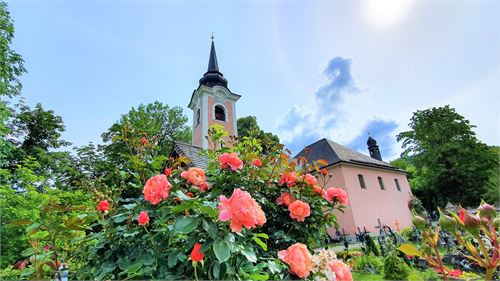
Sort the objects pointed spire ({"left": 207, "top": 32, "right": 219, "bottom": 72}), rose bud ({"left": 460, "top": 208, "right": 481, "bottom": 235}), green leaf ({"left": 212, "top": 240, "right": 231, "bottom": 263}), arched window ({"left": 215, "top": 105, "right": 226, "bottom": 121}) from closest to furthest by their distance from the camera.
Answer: rose bud ({"left": 460, "top": 208, "right": 481, "bottom": 235}) → green leaf ({"left": 212, "top": 240, "right": 231, "bottom": 263}) → arched window ({"left": 215, "top": 105, "right": 226, "bottom": 121}) → pointed spire ({"left": 207, "top": 32, "right": 219, "bottom": 72})

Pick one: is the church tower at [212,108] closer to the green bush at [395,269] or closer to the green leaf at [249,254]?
the green bush at [395,269]

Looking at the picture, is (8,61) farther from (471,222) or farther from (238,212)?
(471,222)

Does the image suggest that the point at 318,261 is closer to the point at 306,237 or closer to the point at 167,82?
the point at 306,237

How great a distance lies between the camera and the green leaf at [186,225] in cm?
103

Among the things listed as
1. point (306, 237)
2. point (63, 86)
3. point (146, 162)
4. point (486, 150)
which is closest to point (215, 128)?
point (146, 162)

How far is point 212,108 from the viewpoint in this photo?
17.1 meters

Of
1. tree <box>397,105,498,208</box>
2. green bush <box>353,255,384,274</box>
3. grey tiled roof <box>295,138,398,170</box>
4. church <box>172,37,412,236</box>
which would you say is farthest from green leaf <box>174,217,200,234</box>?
tree <box>397,105,498,208</box>

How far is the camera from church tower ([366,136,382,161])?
26.2 m

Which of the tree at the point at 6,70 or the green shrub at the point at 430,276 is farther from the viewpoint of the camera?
the tree at the point at 6,70

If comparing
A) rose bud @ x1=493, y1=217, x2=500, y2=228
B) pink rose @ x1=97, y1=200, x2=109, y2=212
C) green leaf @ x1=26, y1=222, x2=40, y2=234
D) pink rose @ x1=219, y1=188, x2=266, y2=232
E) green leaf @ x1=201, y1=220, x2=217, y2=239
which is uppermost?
pink rose @ x1=97, y1=200, x2=109, y2=212

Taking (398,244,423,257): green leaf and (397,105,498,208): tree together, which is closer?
(398,244,423,257): green leaf

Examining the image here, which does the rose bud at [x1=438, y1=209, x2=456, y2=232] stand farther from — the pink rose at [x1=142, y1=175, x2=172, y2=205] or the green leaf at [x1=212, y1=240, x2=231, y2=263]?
the pink rose at [x1=142, y1=175, x2=172, y2=205]

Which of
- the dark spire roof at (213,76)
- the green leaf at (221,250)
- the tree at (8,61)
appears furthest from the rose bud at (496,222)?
the dark spire roof at (213,76)

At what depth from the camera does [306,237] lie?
1.89 meters
